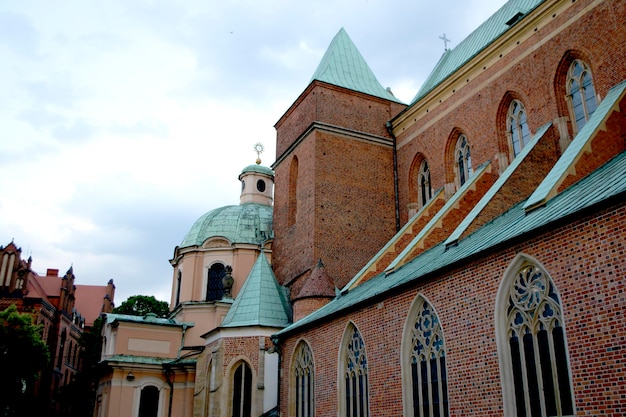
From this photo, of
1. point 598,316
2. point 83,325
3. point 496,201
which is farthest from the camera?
point 83,325

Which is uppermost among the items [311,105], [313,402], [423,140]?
[311,105]

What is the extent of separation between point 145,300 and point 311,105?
89.5 feet

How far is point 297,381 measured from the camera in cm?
1672

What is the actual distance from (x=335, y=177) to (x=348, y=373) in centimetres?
926

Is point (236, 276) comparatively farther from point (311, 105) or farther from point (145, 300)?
point (145, 300)

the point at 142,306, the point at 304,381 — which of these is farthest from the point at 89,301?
the point at 304,381

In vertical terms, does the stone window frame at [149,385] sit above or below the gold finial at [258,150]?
below

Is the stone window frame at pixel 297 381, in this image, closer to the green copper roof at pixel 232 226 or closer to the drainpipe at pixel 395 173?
the drainpipe at pixel 395 173

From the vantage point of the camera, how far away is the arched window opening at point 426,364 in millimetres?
11086

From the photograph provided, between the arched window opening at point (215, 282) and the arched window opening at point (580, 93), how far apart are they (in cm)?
1898

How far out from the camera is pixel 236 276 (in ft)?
97.2

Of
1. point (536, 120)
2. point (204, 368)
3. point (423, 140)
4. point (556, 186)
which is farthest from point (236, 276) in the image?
point (556, 186)

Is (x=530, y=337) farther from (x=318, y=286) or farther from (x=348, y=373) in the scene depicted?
(x=318, y=286)

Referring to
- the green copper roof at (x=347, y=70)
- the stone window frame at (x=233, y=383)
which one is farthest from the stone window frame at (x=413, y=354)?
the green copper roof at (x=347, y=70)
